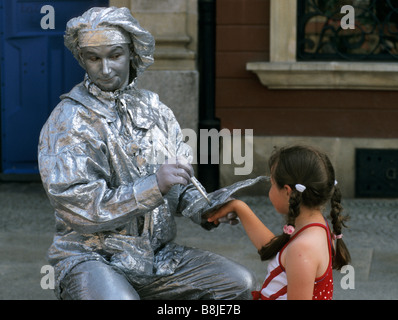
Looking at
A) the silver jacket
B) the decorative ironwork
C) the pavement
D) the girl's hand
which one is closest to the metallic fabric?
the silver jacket

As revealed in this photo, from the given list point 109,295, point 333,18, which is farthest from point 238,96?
point 109,295

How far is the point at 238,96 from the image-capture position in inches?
296

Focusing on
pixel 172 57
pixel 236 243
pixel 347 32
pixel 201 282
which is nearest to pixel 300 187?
pixel 201 282

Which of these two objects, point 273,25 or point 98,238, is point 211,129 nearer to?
point 273,25

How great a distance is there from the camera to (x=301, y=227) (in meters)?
3.01

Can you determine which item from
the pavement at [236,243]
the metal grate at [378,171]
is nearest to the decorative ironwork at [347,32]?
the metal grate at [378,171]

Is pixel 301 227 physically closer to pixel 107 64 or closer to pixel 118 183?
pixel 118 183

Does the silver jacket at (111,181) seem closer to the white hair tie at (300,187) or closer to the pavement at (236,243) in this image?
the white hair tie at (300,187)

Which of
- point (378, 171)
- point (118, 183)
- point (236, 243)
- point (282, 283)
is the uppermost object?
point (118, 183)

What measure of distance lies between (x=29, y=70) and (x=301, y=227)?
18.3ft

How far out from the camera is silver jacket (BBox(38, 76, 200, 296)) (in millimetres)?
3055

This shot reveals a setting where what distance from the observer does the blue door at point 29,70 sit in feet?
26.4

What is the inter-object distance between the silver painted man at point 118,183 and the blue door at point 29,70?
4680 mm

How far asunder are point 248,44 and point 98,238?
14.7 feet
